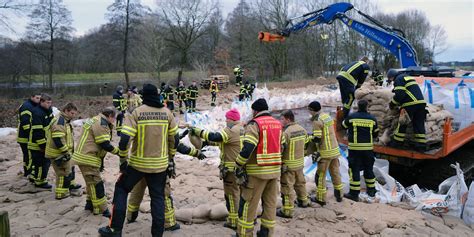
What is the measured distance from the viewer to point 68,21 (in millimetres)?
31141

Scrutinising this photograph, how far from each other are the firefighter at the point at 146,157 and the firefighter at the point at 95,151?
2.62 ft

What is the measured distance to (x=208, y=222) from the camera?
5.11m

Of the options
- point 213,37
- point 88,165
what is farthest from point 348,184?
point 213,37

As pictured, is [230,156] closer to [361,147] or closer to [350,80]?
[361,147]

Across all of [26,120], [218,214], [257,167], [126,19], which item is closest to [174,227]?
[218,214]

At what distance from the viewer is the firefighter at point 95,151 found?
196 inches

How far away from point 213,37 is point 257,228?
42484 millimetres

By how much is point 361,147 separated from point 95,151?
4.08 m

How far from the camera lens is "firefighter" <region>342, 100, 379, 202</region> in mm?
5988

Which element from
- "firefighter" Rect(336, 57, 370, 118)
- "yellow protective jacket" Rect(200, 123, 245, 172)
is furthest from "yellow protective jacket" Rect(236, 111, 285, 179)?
"firefighter" Rect(336, 57, 370, 118)

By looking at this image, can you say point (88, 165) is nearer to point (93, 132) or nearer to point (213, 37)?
point (93, 132)

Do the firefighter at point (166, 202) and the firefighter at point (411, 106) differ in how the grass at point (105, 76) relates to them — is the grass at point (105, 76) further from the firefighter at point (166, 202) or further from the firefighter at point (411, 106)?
the firefighter at point (166, 202)

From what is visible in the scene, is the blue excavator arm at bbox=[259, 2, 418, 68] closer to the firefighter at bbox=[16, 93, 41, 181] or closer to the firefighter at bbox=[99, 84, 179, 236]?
the firefighter at bbox=[16, 93, 41, 181]

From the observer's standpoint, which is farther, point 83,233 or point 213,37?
point 213,37
